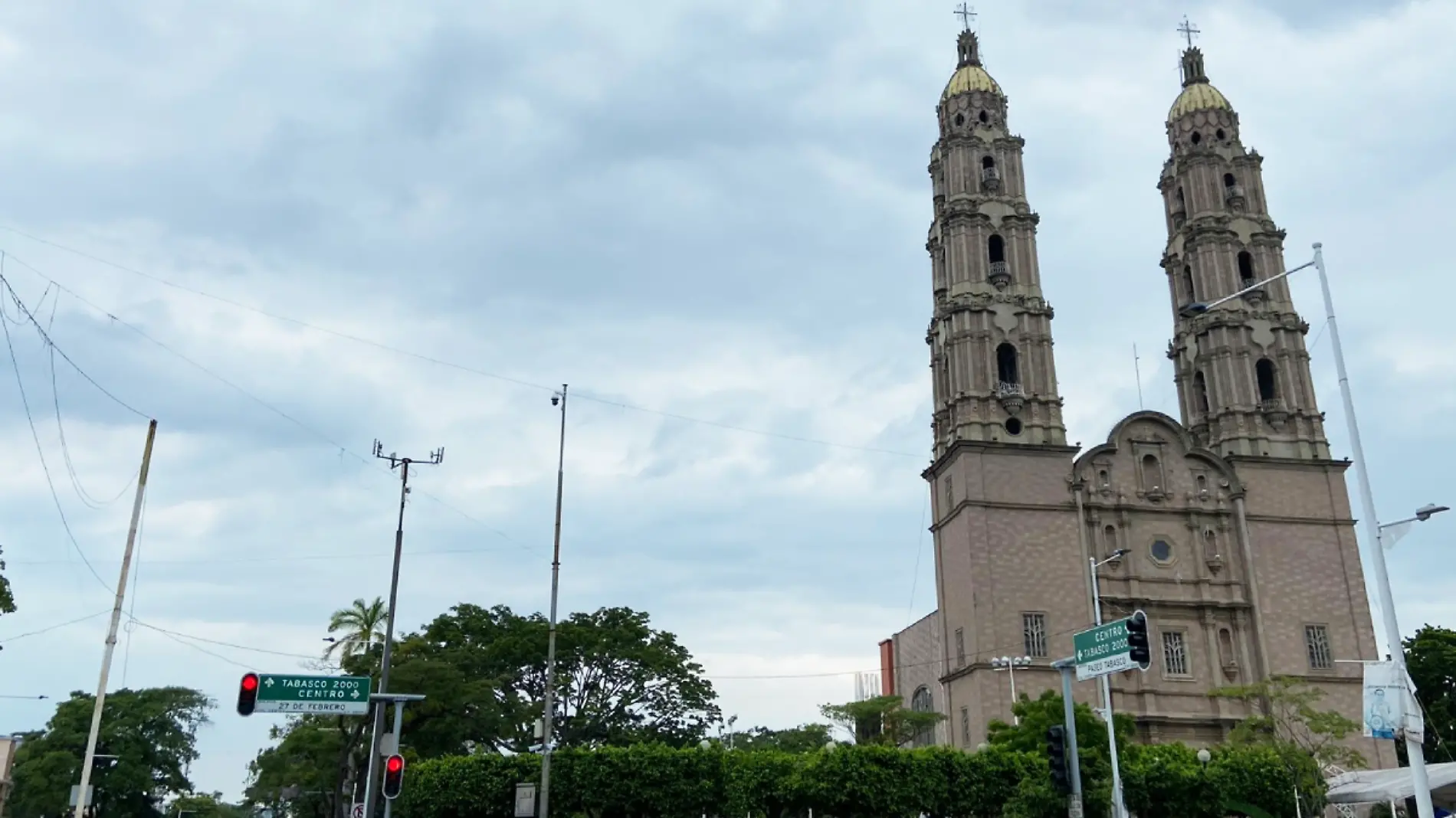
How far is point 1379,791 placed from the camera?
35.9 metres

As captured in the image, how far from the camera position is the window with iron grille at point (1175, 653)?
54000 millimetres

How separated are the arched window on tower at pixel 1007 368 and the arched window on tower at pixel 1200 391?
1207 cm

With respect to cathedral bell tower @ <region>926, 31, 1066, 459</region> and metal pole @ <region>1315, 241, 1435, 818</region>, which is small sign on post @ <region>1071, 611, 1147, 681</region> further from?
cathedral bell tower @ <region>926, 31, 1066, 459</region>

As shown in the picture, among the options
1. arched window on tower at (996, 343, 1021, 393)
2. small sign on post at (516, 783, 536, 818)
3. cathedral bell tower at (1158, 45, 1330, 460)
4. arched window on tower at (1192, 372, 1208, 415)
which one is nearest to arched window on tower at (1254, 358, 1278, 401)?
cathedral bell tower at (1158, 45, 1330, 460)

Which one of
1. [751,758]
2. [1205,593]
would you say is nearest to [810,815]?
[751,758]

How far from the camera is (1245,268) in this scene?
64.2 m

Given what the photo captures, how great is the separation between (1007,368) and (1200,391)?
12.9m

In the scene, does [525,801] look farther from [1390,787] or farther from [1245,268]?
[1245,268]

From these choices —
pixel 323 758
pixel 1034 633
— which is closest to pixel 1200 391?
pixel 1034 633

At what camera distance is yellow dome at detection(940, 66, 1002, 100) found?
66.4 meters

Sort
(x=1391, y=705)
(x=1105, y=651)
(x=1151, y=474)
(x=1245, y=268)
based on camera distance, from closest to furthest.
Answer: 1. (x=1391, y=705)
2. (x=1105, y=651)
3. (x=1151, y=474)
4. (x=1245, y=268)

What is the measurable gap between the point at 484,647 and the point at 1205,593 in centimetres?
3513

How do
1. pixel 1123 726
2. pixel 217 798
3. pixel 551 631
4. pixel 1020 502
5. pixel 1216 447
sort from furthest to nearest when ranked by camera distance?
pixel 217 798, pixel 1216 447, pixel 1020 502, pixel 1123 726, pixel 551 631

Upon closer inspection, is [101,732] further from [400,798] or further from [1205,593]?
[1205,593]
